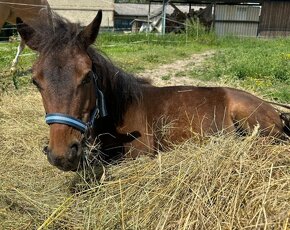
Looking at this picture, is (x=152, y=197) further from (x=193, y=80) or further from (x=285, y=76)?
(x=285, y=76)

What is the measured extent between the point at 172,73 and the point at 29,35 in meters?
5.96

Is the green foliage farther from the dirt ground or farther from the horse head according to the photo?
the horse head

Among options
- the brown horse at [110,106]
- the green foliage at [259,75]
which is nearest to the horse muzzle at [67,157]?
the brown horse at [110,106]

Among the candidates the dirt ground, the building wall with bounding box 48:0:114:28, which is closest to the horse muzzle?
the dirt ground

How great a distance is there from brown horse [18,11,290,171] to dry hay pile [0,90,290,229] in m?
0.31

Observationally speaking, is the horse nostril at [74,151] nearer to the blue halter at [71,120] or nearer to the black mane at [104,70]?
the blue halter at [71,120]

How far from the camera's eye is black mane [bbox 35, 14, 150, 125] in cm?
273

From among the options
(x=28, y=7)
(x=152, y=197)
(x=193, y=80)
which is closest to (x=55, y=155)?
(x=152, y=197)

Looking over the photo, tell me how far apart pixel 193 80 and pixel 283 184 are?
566 centimetres

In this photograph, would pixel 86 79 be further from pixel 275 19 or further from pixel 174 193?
pixel 275 19

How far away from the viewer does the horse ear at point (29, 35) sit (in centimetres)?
285

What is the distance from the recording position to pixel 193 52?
13539 mm

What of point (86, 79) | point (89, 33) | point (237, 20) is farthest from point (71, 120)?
point (237, 20)

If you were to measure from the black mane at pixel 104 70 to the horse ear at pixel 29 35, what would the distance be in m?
0.04
